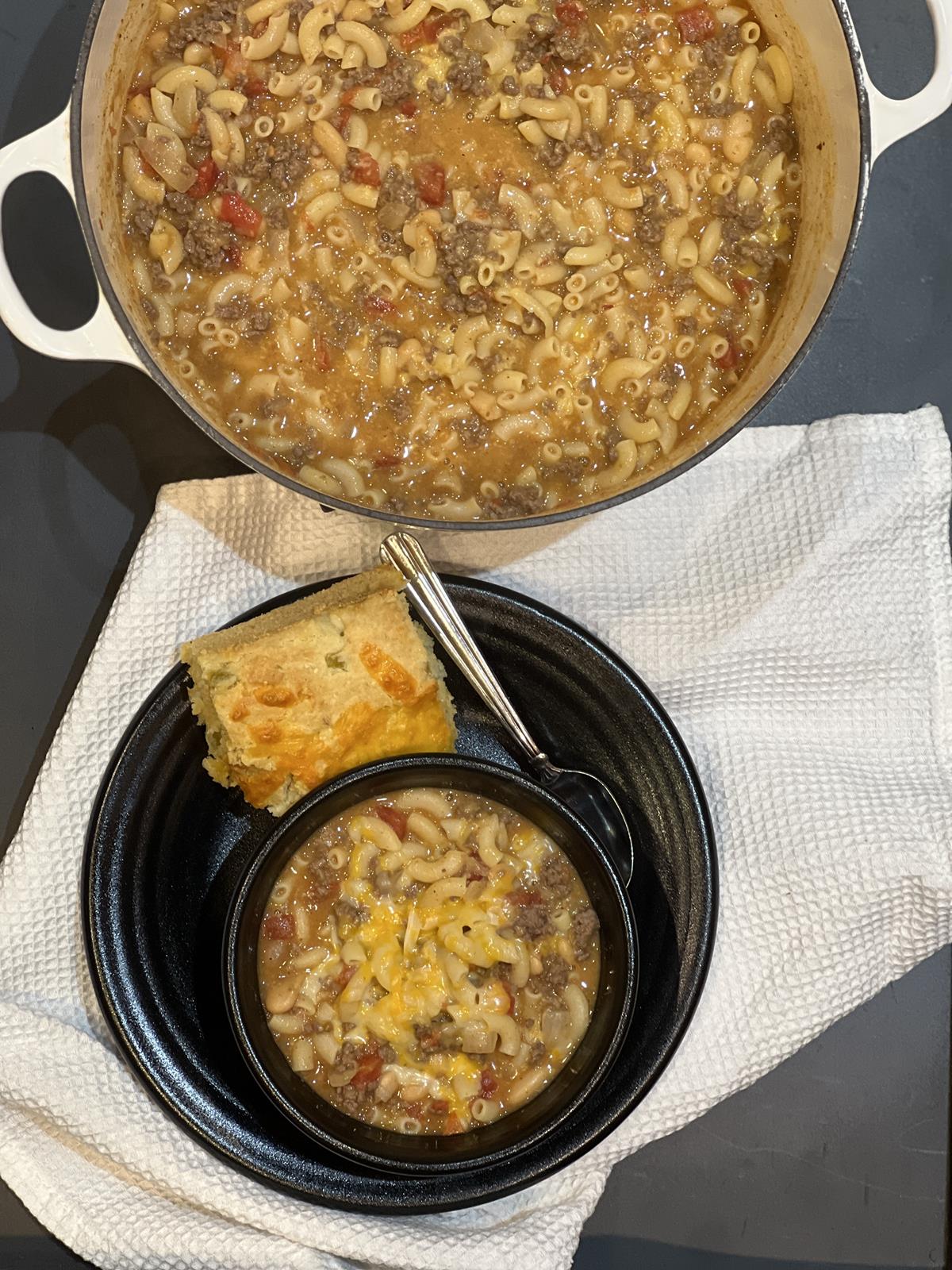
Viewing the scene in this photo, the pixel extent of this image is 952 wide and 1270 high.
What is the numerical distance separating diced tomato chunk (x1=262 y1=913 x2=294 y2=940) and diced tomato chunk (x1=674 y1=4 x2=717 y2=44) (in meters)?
1.99

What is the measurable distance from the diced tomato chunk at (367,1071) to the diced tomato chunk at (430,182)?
1750 mm

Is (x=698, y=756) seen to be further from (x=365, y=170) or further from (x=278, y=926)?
(x=365, y=170)

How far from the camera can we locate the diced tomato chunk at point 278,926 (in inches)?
98.0

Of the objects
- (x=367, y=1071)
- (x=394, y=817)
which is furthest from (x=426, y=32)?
(x=367, y=1071)

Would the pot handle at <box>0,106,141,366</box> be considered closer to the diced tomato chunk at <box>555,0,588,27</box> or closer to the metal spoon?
the metal spoon

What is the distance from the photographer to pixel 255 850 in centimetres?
264

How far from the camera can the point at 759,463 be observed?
286 cm

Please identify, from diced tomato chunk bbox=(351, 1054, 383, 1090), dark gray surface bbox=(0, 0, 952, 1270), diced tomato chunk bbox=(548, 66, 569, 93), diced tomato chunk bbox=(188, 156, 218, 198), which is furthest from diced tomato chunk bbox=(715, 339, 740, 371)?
diced tomato chunk bbox=(351, 1054, 383, 1090)

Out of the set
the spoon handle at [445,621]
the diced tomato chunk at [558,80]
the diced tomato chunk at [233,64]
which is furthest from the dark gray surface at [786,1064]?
the diced tomato chunk at [558,80]

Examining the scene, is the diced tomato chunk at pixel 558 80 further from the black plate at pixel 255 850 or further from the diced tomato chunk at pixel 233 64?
the black plate at pixel 255 850

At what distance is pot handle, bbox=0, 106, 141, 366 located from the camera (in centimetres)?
218

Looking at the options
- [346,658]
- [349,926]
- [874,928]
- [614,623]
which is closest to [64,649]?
[346,658]

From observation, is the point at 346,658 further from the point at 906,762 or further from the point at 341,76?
the point at 906,762

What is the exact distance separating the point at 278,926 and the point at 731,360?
152 cm
